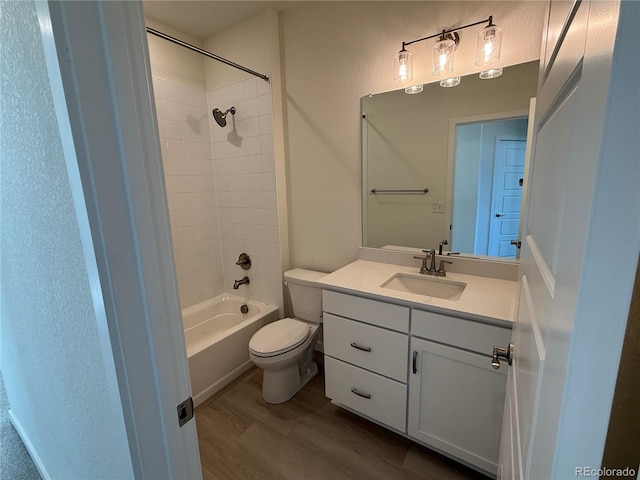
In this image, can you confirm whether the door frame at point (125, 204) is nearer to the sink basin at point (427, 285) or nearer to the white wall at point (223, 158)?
the sink basin at point (427, 285)

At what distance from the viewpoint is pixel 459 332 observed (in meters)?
1.23

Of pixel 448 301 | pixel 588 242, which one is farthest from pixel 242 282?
pixel 588 242

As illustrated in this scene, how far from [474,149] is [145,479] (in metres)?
1.81

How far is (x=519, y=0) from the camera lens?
1320 millimetres

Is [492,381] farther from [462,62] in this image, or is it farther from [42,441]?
[42,441]

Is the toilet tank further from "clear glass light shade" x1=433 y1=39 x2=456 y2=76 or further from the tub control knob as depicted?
"clear glass light shade" x1=433 y1=39 x2=456 y2=76

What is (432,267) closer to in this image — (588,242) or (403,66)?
(403,66)

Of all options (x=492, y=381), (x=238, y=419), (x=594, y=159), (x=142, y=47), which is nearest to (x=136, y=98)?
(x=142, y=47)

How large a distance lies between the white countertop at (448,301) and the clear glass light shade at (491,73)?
3.38ft

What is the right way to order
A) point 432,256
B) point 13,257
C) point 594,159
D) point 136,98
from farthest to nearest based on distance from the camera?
point 432,256 < point 13,257 < point 136,98 < point 594,159

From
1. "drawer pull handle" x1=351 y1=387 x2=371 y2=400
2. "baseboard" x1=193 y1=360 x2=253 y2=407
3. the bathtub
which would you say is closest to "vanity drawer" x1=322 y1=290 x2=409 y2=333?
"drawer pull handle" x1=351 y1=387 x2=371 y2=400

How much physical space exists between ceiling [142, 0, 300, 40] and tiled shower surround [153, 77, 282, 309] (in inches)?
16.1

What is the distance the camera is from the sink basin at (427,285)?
1.58 meters

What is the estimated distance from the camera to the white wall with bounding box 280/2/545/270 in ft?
4.81
